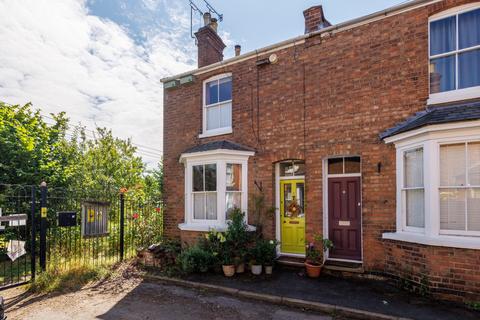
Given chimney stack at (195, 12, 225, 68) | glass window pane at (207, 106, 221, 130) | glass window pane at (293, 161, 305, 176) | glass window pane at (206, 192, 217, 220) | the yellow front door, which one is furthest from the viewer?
chimney stack at (195, 12, 225, 68)

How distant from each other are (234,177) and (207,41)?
5.29m

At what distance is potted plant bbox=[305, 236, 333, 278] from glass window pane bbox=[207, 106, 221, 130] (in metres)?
4.72

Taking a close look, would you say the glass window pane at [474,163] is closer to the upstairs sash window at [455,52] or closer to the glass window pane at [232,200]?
the upstairs sash window at [455,52]

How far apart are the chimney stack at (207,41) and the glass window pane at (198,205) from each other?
15.5ft

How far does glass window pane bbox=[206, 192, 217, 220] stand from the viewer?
28.8ft

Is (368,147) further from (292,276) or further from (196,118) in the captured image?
(196,118)

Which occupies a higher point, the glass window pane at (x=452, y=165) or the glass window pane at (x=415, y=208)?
the glass window pane at (x=452, y=165)

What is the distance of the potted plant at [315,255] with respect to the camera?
23.3ft

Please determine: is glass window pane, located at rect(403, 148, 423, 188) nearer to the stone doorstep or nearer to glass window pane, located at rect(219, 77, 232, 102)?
the stone doorstep

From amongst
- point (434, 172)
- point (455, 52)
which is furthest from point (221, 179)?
point (455, 52)

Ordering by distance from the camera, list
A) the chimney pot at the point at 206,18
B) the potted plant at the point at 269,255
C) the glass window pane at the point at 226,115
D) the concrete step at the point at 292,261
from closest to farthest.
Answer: the potted plant at the point at 269,255, the concrete step at the point at 292,261, the glass window pane at the point at 226,115, the chimney pot at the point at 206,18

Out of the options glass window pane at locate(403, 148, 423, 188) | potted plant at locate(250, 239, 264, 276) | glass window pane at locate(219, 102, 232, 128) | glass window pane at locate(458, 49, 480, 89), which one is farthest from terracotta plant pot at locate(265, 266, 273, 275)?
glass window pane at locate(458, 49, 480, 89)

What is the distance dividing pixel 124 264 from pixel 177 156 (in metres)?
3.78

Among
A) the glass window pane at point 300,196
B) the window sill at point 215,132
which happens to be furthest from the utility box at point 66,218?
the glass window pane at point 300,196
